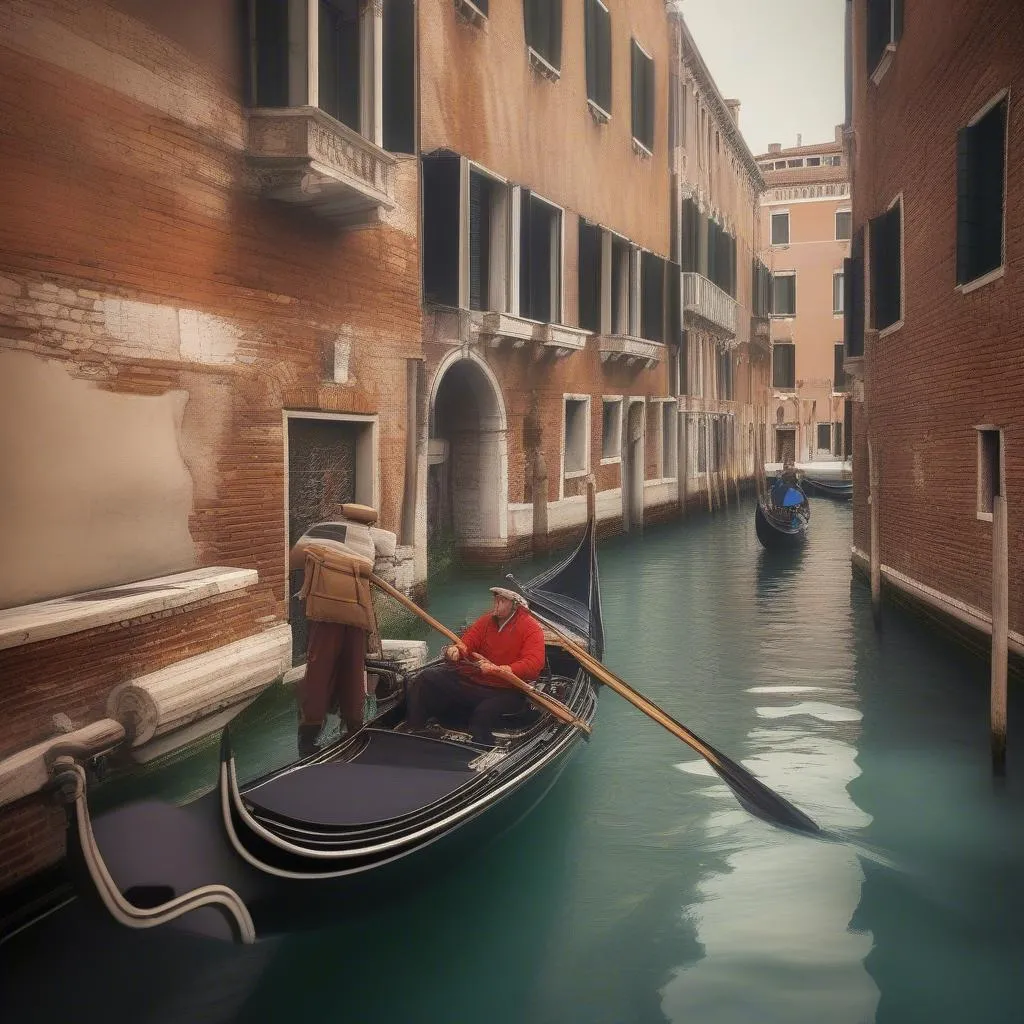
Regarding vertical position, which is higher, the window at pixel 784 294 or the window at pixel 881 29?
the window at pixel 784 294

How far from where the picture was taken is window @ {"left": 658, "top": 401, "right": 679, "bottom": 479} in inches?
639

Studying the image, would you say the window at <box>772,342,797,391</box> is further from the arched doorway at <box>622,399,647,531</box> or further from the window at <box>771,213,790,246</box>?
the arched doorway at <box>622,399,647,531</box>

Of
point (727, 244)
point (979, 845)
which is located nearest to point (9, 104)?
point (979, 845)

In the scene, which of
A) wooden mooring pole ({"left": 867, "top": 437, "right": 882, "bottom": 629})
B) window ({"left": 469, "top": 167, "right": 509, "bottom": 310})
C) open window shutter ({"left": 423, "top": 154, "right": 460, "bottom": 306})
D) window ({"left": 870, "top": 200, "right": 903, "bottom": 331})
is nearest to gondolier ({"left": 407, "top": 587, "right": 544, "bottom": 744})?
open window shutter ({"left": 423, "top": 154, "right": 460, "bottom": 306})

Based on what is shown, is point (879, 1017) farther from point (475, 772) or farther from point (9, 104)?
point (9, 104)

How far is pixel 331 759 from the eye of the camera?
411 cm

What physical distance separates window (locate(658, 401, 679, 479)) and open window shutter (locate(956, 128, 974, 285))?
9.42 meters

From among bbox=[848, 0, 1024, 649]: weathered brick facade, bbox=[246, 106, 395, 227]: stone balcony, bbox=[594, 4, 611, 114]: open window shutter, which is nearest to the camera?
bbox=[246, 106, 395, 227]: stone balcony

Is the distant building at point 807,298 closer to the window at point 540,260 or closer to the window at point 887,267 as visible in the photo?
the window at point 540,260

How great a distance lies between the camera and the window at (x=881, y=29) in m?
8.01

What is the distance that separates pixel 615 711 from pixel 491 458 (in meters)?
4.56

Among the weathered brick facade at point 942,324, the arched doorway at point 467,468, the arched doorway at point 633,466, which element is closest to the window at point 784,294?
the arched doorway at point 633,466

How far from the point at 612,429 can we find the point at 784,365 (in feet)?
51.9

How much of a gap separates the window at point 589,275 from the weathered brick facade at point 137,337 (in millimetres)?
5928
